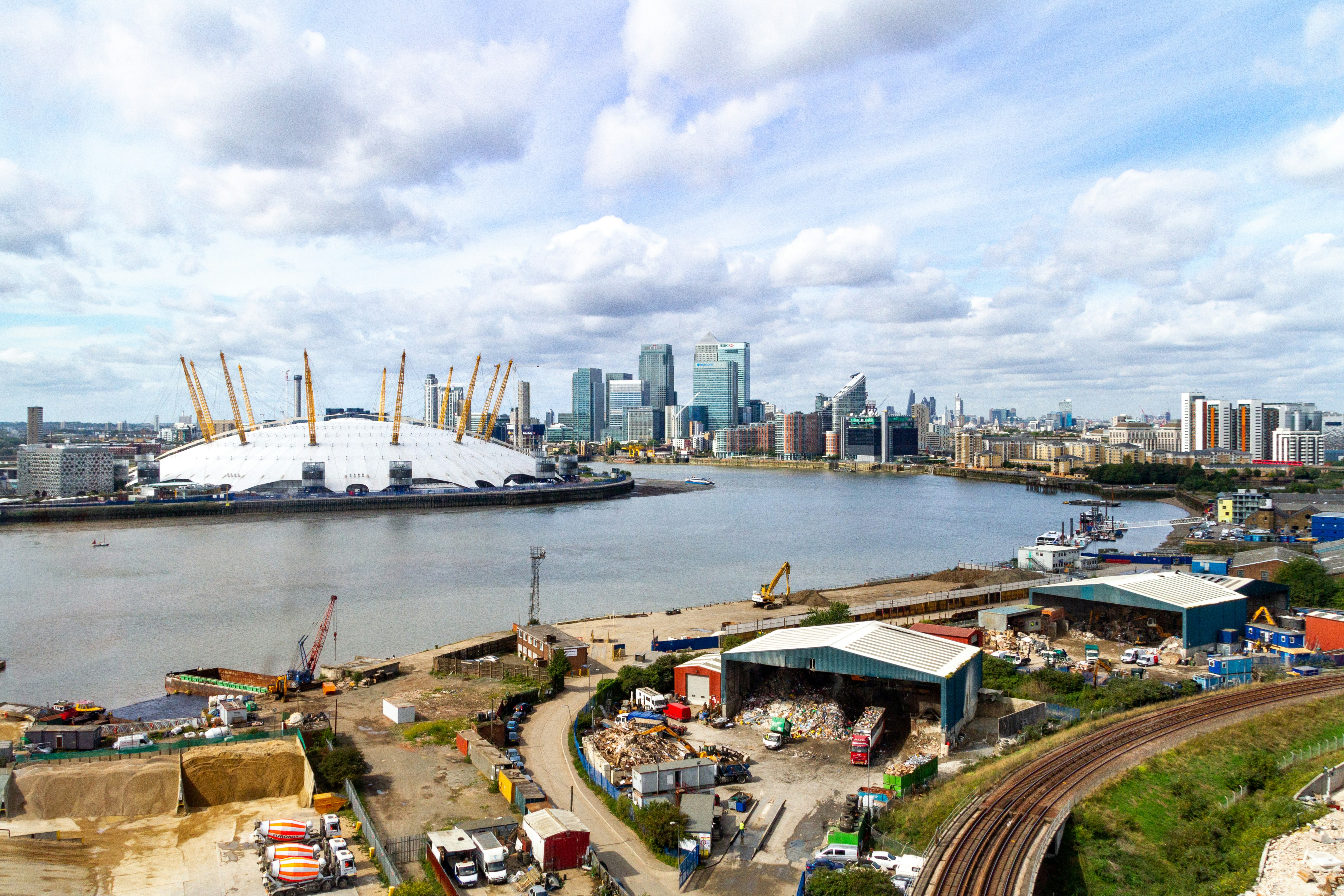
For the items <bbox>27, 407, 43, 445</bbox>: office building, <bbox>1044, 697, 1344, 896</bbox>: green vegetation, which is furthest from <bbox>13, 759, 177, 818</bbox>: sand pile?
<bbox>27, 407, 43, 445</bbox>: office building

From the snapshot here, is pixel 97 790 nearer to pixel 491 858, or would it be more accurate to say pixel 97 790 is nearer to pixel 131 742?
pixel 131 742

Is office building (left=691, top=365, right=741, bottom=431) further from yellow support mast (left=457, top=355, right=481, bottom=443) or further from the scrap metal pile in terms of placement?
the scrap metal pile

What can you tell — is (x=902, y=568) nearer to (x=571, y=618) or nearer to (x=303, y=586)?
(x=571, y=618)

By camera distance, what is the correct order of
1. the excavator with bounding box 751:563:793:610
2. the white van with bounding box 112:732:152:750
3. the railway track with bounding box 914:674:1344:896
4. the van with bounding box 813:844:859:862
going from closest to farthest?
the railway track with bounding box 914:674:1344:896 → the van with bounding box 813:844:859:862 → the white van with bounding box 112:732:152:750 → the excavator with bounding box 751:563:793:610

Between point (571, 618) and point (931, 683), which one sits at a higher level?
point (931, 683)

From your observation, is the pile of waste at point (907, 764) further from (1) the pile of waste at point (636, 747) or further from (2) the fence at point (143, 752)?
(2) the fence at point (143, 752)

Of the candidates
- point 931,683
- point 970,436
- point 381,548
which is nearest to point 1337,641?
point 931,683

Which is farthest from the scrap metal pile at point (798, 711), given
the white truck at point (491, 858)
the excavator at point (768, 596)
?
the excavator at point (768, 596)
